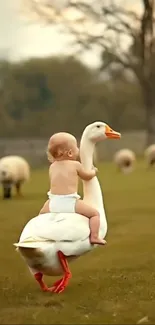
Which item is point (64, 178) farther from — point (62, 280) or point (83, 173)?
point (62, 280)

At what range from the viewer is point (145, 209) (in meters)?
7.41

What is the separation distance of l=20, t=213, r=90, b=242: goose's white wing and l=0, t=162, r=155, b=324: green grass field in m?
0.29

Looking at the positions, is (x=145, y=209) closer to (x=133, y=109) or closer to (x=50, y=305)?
(x=50, y=305)

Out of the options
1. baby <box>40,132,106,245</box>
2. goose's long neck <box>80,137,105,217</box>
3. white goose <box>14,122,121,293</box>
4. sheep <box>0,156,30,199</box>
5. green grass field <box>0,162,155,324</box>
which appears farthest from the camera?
sheep <box>0,156,30,199</box>

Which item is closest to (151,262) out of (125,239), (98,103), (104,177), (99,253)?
(99,253)

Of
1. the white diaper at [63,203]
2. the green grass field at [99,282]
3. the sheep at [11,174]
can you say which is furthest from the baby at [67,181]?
the sheep at [11,174]

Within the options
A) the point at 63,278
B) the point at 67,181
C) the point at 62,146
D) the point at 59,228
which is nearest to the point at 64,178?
the point at 67,181

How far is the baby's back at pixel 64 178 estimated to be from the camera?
3498 mm

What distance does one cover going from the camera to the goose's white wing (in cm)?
336

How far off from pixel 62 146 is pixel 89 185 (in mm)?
234

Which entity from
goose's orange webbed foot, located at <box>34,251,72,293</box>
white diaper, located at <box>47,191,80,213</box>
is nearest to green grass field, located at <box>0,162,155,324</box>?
goose's orange webbed foot, located at <box>34,251,72,293</box>

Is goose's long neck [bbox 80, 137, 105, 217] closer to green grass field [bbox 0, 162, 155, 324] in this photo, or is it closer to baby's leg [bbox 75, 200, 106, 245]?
baby's leg [bbox 75, 200, 106, 245]

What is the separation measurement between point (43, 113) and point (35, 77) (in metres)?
1.43

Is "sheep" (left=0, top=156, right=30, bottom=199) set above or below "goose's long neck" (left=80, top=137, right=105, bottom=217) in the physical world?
below
